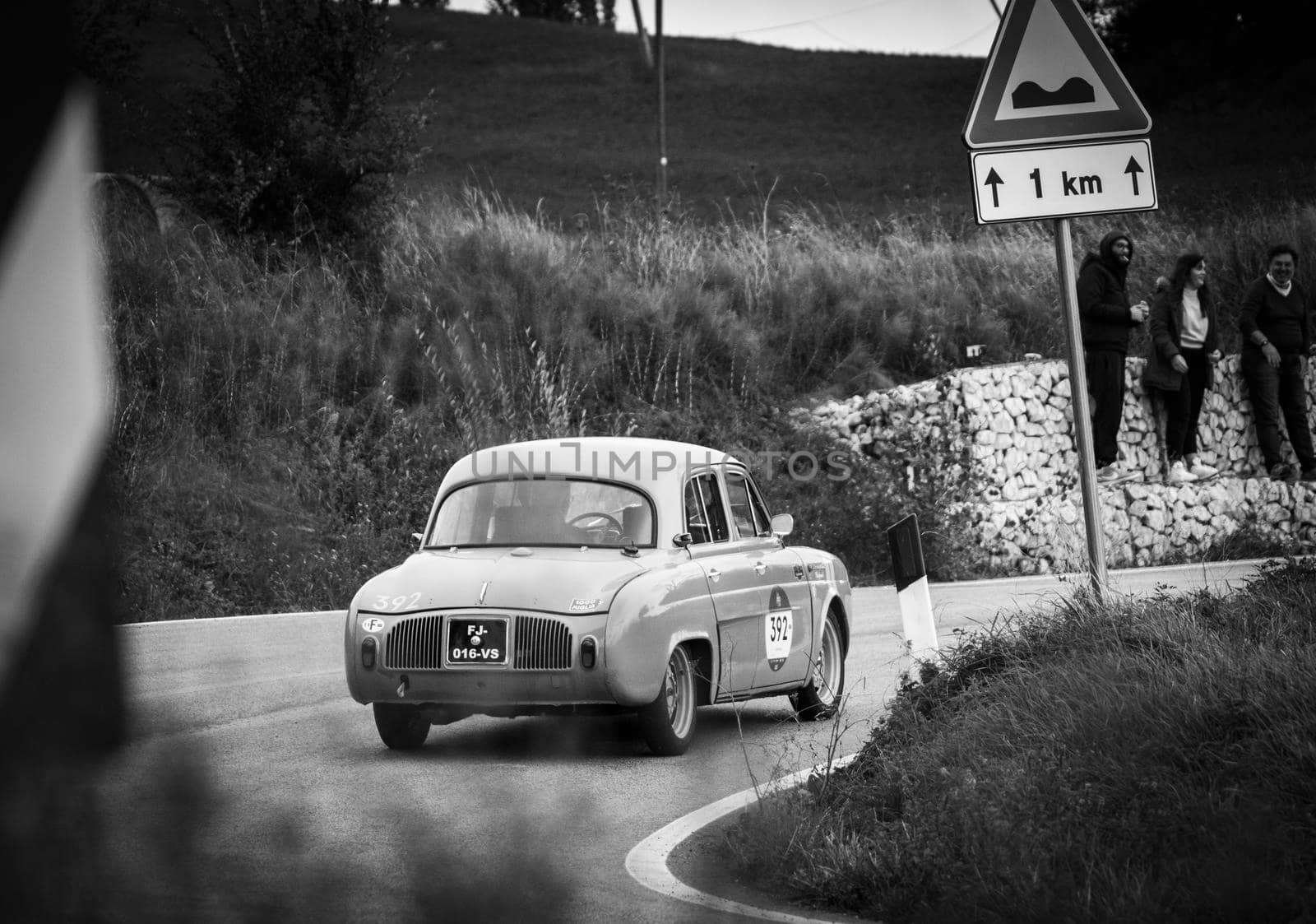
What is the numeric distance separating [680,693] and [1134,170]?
359 cm

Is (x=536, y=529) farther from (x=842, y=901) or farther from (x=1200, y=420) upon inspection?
(x=1200, y=420)

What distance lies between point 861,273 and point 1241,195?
39.9 ft

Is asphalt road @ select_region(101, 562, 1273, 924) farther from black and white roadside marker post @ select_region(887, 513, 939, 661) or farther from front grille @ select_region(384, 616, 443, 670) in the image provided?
front grille @ select_region(384, 616, 443, 670)

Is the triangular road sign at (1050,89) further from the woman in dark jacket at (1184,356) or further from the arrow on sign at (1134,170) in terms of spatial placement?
the woman in dark jacket at (1184,356)


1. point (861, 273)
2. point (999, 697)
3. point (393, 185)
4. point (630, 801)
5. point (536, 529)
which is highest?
point (393, 185)

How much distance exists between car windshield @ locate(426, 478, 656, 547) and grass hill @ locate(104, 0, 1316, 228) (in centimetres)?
1116

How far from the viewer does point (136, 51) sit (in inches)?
637

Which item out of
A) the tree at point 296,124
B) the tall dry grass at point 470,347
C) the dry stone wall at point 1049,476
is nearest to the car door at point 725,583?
the tall dry grass at point 470,347

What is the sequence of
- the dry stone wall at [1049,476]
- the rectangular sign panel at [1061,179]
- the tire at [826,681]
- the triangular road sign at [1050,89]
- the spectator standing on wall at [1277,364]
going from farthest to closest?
the spectator standing on wall at [1277,364] → the dry stone wall at [1049,476] → the tire at [826,681] → the rectangular sign panel at [1061,179] → the triangular road sign at [1050,89]

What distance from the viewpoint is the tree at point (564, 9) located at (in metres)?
114

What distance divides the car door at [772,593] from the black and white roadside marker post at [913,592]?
6.31 ft

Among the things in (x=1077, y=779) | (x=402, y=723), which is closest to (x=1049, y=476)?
(x=402, y=723)

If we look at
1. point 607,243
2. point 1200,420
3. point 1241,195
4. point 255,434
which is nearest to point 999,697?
point 255,434

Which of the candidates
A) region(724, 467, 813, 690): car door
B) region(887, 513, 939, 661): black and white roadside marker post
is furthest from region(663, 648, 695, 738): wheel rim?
region(887, 513, 939, 661): black and white roadside marker post
